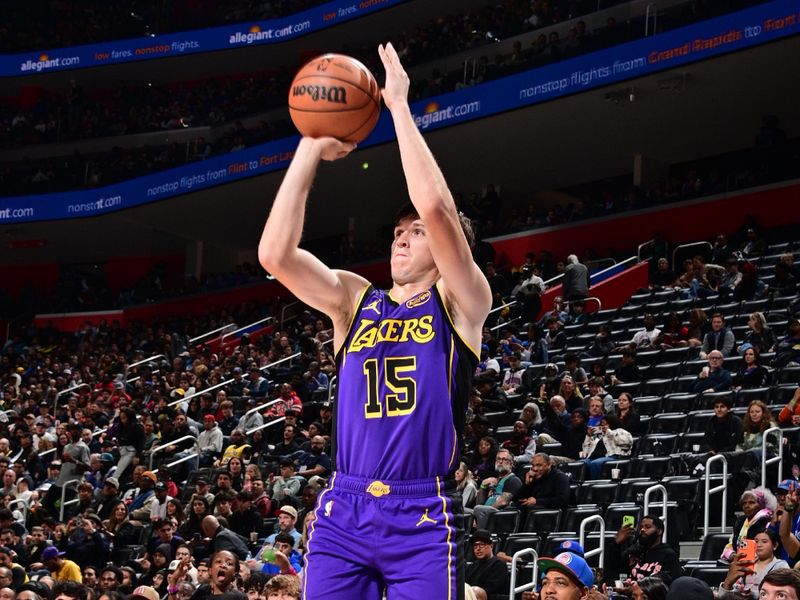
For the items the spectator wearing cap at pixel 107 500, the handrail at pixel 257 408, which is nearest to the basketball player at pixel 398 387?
the spectator wearing cap at pixel 107 500

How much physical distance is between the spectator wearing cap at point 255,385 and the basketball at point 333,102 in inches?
598

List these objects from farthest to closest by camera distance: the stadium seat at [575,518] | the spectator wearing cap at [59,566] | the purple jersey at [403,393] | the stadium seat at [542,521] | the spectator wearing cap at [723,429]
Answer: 1. the spectator wearing cap at [59,566]
2. the spectator wearing cap at [723,429]
3. the stadium seat at [542,521]
4. the stadium seat at [575,518]
5. the purple jersey at [403,393]

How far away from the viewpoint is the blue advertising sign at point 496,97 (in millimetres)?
20312

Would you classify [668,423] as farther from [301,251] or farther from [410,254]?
[301,251]

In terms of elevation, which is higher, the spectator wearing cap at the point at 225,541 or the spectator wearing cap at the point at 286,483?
the spectator wearing cap at the point at 286,483

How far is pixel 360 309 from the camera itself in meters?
3.97

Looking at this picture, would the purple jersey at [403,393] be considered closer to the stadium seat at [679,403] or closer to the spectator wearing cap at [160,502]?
the stadium seat at [679,403]

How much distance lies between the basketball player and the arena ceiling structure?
1771 cm

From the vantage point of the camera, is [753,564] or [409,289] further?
[753,564]

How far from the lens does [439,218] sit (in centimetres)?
367

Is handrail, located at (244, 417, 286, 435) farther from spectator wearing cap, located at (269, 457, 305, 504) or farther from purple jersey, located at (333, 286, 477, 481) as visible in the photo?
purple jersey, located at (333, 286, 477, 481)

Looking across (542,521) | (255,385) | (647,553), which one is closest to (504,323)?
(255,385)

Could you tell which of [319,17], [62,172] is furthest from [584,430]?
[62,172]

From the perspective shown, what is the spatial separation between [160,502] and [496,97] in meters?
12.9
